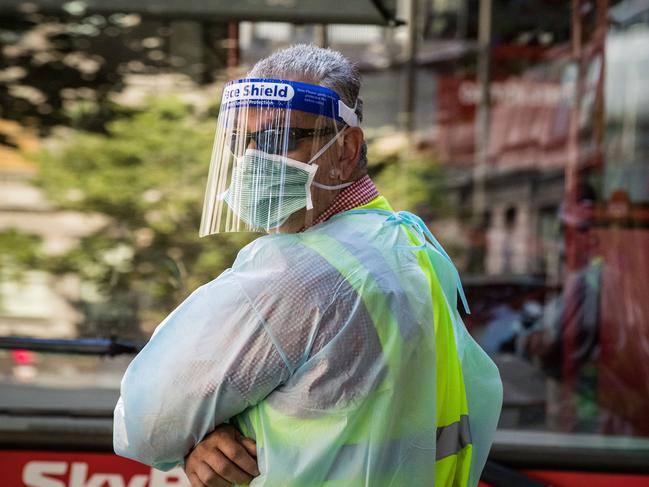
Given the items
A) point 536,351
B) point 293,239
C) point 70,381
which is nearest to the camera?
point 293,239

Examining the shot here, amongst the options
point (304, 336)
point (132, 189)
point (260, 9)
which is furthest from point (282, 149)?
point (132, 189)

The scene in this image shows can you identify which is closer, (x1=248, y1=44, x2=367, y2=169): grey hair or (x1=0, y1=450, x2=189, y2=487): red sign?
(x1=248, y1=44, x2=367, y2=169): grey hair

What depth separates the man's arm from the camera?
1.36 m

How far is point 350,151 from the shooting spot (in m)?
1.54

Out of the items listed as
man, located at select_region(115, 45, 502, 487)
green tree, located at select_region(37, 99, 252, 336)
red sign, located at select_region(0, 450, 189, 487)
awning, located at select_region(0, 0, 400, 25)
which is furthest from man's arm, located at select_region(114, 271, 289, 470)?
green tree, located at select_region(37, 99, 252, 336)

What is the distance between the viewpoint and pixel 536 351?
4.05 metres

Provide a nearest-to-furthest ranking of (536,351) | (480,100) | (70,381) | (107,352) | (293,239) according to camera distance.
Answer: (293,239), (107,352), (70,381), (536,351), (480,100)

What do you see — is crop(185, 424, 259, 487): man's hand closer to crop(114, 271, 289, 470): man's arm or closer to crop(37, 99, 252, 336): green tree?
crop(114, 271, 289, 470): man's arm

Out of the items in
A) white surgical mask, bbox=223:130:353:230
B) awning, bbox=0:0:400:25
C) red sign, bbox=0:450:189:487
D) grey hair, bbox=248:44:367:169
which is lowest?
red sign, bbox=0:450:189:487

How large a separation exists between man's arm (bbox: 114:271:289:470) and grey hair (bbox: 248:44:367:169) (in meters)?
0.36

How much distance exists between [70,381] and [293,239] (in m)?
2.41

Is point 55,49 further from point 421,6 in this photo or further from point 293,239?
point 293,239

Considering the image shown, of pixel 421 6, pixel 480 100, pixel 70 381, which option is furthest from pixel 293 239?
pixel 480 100

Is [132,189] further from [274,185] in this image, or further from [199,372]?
[199,372]
